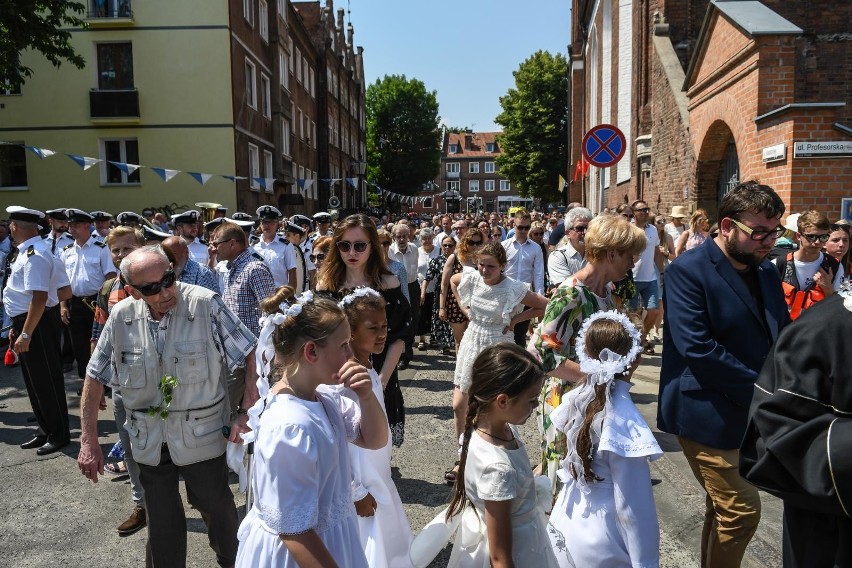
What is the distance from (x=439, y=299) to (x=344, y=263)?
561 cm

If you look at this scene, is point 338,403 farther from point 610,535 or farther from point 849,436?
point 849,436

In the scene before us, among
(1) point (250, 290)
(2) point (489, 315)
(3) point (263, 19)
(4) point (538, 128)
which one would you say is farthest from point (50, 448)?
(4) point (538, 128)

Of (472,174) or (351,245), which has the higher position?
(472,174)

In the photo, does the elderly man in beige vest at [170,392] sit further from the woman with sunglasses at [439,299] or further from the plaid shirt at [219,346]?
the woman with sunglasses at [439,299]

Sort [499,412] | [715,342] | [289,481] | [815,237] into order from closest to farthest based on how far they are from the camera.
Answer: [289,481]
[499,412]
[715,342]
[815,237]

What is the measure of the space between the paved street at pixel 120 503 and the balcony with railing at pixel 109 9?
19456 mm

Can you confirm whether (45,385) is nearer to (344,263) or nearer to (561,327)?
(344,263)

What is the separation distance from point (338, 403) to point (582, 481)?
3.75 feet

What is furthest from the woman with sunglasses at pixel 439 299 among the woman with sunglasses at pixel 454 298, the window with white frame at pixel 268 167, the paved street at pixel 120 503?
the window with white frame at pixel 268 167

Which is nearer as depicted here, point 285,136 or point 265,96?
point 265,96

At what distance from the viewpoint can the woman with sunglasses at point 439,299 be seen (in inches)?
403

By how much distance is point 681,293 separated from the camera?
10.8ft

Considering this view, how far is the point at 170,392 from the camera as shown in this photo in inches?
Answer: 134

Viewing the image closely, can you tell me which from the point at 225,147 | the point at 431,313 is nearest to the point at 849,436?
the point at 431,313
